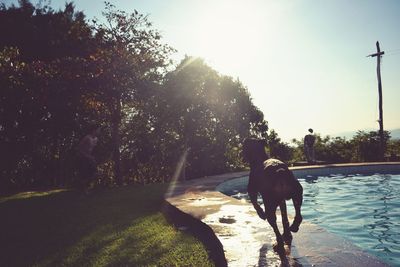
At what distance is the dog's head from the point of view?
4539mm

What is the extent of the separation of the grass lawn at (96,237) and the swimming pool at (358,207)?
3322 mm

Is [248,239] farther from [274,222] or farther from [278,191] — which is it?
[278,191]

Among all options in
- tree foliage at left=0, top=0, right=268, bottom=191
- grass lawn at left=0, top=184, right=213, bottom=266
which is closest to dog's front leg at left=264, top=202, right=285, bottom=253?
grass lawn at left=0, top=184, right=213, bottom=266

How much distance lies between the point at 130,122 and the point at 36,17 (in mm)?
8396

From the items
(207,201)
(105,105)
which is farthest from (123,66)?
(207,201)

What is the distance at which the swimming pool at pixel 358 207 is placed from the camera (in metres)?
→ 6.17

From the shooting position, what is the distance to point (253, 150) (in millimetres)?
4547

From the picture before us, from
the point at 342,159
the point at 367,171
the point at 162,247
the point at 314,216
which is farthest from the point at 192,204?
the point at 342,159

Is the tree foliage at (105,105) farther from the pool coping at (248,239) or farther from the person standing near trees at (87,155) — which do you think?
the pool coping at (248,239)

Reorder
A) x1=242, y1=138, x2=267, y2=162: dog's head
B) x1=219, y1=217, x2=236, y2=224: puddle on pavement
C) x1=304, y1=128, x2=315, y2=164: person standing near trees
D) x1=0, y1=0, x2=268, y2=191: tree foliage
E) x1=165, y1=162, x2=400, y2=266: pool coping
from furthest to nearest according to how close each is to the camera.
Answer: x1=304, y1=128, x2=315, y2=164: person standing near trees → x1=0, y1=0, x2=268, y2=191: tree foliage → x1=219, y1=217, x2=236, y2=224: puddle on pavement → x1=242, y1=138, x2=267, y2=162: dog's head → x1=165, y1=162, x2=400, y2=266: pool coping

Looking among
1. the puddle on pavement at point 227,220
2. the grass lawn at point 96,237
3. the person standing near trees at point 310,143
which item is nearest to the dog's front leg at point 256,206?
the grass lawn at point 96,237

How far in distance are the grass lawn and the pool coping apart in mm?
292

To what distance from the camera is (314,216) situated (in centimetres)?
868

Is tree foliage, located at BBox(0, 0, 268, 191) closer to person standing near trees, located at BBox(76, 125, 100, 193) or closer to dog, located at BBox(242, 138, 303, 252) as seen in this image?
person standing near trees, located at BBox(76, 125, 100, 193)
